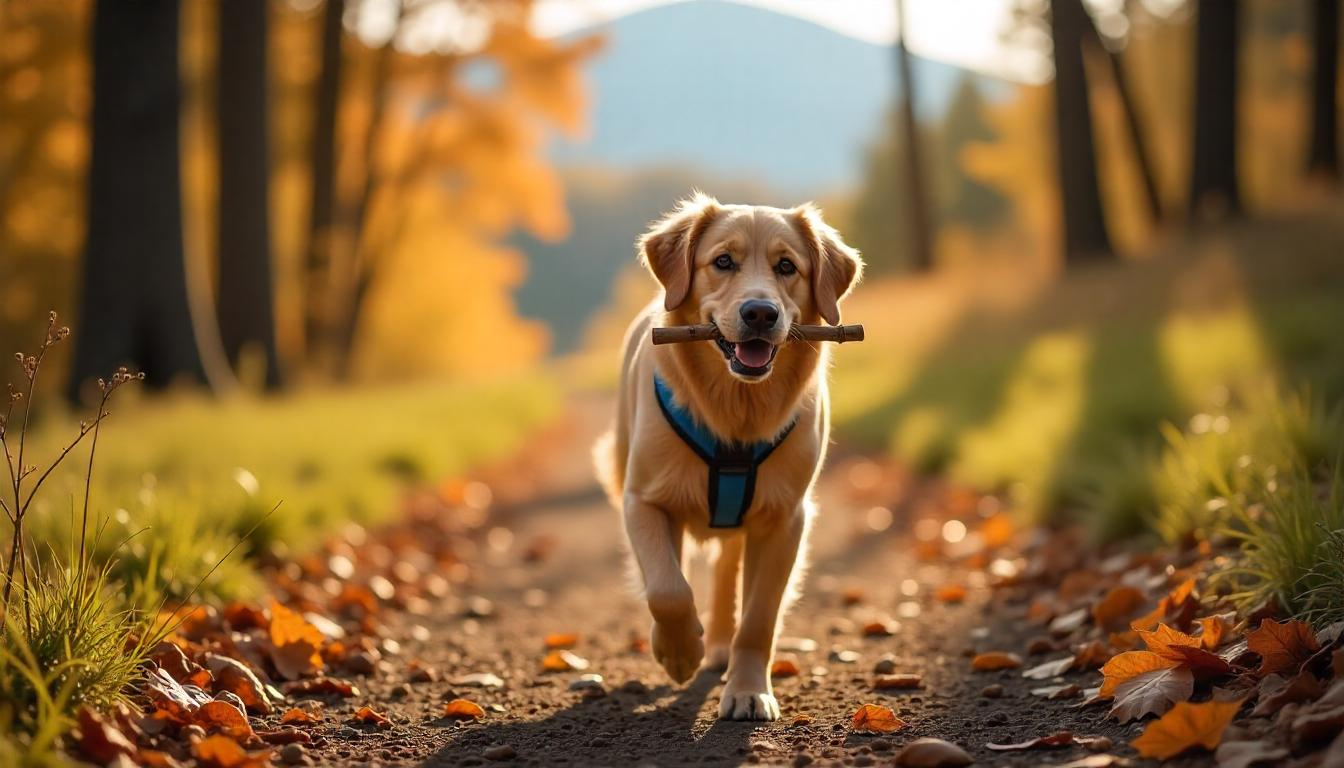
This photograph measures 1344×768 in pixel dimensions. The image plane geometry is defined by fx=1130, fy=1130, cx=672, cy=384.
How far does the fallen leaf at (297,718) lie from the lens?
11.8 ft

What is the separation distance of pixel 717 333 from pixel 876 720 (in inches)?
57.4

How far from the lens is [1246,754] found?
274 cm

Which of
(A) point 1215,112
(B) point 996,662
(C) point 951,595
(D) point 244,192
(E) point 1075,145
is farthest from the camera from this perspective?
(E) point 1075,145

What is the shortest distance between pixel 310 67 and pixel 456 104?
2613 millimetres

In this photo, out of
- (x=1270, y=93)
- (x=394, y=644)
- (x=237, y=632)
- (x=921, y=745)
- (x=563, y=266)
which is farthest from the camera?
(x=563, y=266)

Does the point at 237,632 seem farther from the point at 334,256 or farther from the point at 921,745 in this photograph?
the point at 334,256

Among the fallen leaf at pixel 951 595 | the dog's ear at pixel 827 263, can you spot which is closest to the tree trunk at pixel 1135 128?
the fallen leaf at pixel 951 595

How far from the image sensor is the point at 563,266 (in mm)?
166750

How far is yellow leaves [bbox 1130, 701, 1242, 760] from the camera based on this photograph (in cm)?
289

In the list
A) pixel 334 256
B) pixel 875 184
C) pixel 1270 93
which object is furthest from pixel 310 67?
pixel 875 184

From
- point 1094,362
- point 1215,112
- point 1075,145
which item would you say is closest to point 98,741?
point 1094,362

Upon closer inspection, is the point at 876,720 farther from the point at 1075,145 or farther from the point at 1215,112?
the point at 1075,145

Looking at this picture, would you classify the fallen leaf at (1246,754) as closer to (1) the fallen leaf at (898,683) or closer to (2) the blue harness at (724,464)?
(1) the fallen leaf at (898,683)

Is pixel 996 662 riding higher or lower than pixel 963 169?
lower
